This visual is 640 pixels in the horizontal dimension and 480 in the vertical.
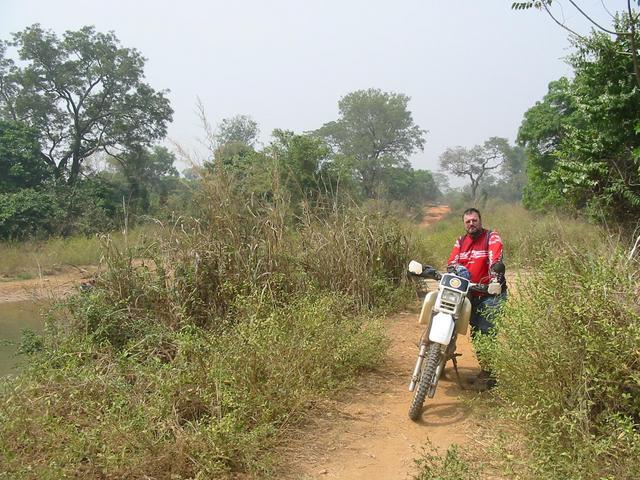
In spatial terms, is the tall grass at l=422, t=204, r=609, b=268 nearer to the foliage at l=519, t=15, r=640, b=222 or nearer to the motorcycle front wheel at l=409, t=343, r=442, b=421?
the foliage at l=519, t=15, r=640, b=222

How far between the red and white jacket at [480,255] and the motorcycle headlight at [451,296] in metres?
0.54

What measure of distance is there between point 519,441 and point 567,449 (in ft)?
1.08

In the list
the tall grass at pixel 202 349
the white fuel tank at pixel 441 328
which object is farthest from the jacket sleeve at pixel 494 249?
the tall grass at pixel 202 349

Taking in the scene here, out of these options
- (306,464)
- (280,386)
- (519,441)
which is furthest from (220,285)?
(519,441)

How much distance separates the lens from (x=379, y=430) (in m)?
3.83

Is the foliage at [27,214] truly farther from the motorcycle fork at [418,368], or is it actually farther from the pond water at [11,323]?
the motorcycle fork at [418,368]

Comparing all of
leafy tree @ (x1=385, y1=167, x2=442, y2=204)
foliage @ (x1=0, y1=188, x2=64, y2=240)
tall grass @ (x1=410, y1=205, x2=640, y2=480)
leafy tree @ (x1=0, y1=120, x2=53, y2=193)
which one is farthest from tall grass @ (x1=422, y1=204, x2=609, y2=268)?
leafy tree @ (x1=0, y1=120, x2=53, y2=193)

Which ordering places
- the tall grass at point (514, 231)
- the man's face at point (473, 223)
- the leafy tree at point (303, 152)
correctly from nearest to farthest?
1. the man's face at point (473, 223)
2. the tall grass at point (514, 231)
3. the leafy tree at point (303, 152)

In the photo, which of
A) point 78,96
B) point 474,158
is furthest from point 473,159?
point 78,96

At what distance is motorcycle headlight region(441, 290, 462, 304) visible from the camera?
3.95 meters

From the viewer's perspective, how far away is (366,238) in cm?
764

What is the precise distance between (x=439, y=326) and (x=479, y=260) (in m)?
0.89

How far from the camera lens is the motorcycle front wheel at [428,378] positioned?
12.6ft

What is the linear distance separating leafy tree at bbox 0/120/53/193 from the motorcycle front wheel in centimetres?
2171
